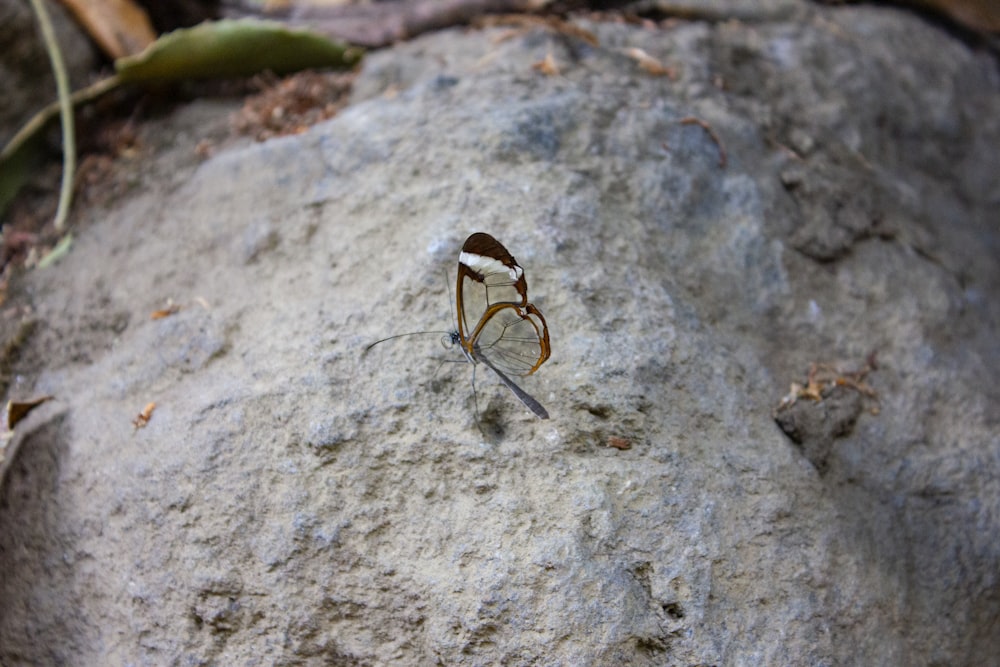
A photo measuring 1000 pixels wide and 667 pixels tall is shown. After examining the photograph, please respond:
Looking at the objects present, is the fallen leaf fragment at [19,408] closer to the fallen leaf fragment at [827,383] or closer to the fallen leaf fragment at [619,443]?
the fallen leaf fragment at [619,443]

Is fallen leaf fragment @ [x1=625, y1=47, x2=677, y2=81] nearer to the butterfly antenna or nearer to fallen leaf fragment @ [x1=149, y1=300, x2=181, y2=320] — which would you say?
the butterfly antenna

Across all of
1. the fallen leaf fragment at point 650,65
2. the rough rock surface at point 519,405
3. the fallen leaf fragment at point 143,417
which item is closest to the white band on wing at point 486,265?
the rough rock surface at point 519,405

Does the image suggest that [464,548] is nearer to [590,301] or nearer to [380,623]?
[380,623]

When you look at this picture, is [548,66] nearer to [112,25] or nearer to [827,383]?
[827,383]

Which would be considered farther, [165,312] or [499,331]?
[165,312]

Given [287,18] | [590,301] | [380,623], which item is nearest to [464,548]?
[380,623]

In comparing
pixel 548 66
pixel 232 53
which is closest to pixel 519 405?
pixel 548 66

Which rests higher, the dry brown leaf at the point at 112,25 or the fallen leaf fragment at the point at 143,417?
the dry brown leaf at the point at 112,25

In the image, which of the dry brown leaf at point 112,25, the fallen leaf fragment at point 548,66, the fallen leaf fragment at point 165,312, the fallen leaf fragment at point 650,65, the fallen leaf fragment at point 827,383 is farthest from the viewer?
the dry brown leaf at point 112,25
